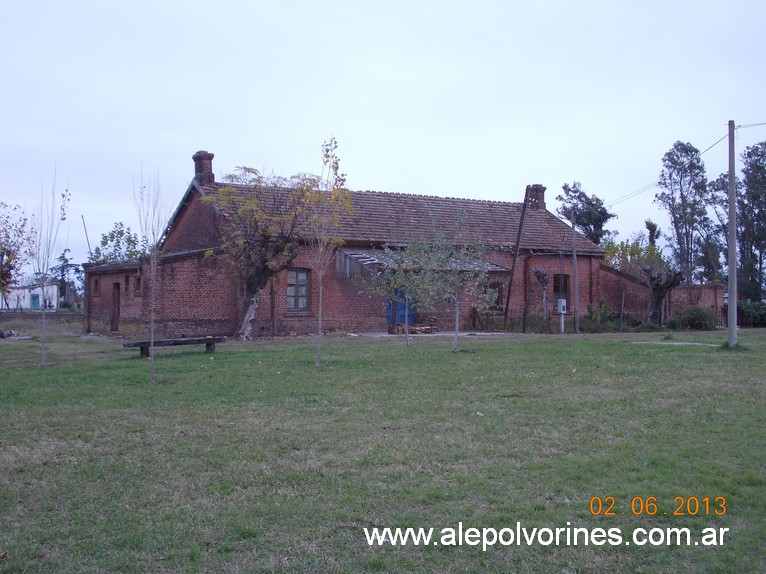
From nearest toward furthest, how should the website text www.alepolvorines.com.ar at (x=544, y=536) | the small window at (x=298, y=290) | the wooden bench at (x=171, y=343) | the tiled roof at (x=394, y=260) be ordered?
the website text www.alepolvorines.com.ar at (x=544, y=536)
the wooden bench at (x=171, y=343)
the tiled roof at (x=394, y=260)
the small window at (x=298, y=290)

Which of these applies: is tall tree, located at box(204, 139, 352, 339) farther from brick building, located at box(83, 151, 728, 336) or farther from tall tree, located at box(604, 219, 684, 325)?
tall tree, located at box(604, 219, 684, 325)

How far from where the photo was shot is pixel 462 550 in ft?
16.9

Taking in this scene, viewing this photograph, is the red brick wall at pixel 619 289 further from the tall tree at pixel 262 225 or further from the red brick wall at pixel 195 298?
the red brick wall at pixel 195 298

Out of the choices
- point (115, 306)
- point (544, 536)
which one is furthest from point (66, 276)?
point (544, 536)

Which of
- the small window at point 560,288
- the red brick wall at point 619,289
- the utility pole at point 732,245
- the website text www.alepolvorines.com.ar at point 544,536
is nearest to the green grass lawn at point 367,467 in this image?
the website text www.alepolvorines.com.ar at point 544,536

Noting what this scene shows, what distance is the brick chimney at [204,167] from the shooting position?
29.4 meters

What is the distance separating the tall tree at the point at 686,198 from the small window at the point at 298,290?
31.8 metres

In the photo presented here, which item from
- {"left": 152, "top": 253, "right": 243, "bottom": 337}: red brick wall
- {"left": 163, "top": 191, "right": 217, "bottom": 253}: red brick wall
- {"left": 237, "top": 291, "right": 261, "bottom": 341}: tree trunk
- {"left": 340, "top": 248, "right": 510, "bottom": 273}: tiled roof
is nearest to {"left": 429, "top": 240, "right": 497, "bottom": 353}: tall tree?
{"left": 340, "top": 248, "right": 510, "bottom": 273}: tiled roof

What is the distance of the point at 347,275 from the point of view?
2828 centimetres

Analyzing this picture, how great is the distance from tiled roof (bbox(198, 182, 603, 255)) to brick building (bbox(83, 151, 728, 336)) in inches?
2.2

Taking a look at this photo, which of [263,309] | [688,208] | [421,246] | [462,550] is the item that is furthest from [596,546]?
[688,208]

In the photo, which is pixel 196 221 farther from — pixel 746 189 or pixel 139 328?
pixel 746 189

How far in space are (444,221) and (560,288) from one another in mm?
6216

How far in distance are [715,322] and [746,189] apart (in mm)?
22837
